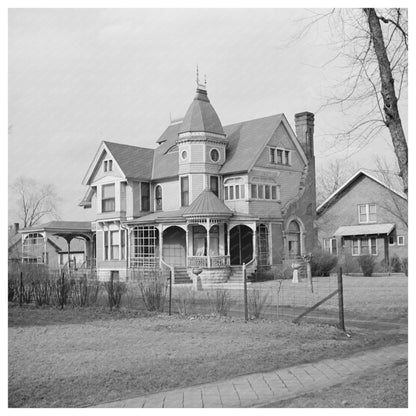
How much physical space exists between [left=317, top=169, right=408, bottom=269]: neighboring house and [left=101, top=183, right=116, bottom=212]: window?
12.6 metres

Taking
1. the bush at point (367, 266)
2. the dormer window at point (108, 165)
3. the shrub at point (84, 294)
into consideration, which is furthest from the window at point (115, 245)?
the shrub at point (84, 294)

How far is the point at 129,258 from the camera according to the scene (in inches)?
1193

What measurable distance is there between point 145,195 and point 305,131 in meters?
9.79

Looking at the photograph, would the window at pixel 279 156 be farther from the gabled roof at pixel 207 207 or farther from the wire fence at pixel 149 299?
the wire fence at pixel 149 299

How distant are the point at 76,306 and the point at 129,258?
14487 millimetres

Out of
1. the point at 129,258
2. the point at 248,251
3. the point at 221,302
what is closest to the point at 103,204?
the point at 129,258

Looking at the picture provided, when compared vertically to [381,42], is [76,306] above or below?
below

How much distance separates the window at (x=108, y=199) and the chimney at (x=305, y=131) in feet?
36.2

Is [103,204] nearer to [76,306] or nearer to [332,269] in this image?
[332,269]

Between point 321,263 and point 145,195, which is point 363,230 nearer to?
point 321,263

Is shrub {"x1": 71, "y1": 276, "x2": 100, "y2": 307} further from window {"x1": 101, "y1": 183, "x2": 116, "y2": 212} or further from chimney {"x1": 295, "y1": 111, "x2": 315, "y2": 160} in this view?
chimney {"x1": 295, "y1": 111, "x2": 315, "y2": 160}

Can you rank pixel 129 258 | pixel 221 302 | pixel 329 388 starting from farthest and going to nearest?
pixel 129 258 → pixel 221 302 → pixel 329 388

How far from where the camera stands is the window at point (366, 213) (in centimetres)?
3503
